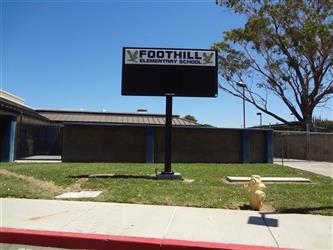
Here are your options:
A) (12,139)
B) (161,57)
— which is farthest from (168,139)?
(12,139)

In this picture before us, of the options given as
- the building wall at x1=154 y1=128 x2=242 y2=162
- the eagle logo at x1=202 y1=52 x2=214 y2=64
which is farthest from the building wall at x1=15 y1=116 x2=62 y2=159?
the eagle logo at x1=202 y1=52 x2=214 y2=64

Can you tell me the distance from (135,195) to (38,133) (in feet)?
76.2

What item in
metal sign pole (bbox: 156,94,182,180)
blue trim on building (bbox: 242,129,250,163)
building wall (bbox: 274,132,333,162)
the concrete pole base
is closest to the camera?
the concrete pole base

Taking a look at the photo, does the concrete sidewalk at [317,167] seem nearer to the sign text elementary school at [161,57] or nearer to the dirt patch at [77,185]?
the sign text elementary school at [161,57]

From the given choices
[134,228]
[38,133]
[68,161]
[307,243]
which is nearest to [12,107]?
[68,161]

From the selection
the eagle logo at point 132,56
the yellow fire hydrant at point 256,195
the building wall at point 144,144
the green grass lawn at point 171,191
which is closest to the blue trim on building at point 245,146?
the building wall at point 144,144

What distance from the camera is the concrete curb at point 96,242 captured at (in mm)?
6363

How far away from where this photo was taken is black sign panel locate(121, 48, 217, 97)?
14.2 m

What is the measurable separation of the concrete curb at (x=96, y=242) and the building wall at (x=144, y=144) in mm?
18141

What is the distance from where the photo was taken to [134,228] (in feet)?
24.1

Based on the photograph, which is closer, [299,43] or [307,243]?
[307,243]

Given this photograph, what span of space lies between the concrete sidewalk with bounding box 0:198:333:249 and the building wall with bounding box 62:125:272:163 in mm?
15578

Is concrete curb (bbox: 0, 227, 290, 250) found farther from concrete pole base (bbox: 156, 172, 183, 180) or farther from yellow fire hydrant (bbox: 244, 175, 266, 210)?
concrete pole base (bbox: 156, 172, 183, 180)

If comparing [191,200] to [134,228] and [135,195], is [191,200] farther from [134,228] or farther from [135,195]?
[134,228]
